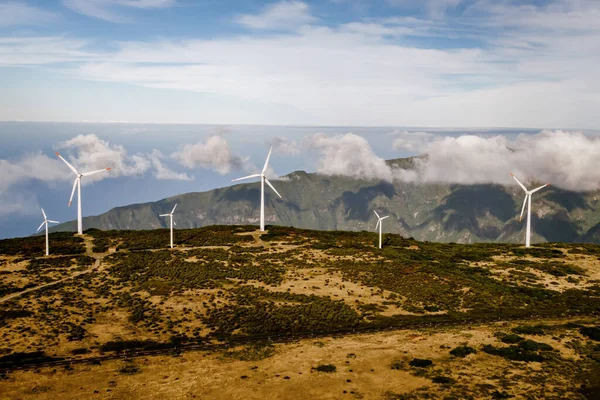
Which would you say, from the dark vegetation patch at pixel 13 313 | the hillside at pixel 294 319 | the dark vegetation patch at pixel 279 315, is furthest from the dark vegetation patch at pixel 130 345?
the dark vegetation patch at pixel 13 313

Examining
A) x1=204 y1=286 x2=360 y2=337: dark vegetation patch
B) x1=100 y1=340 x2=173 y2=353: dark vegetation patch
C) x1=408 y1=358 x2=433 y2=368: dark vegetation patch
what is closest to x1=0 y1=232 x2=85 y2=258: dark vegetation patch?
x1=204 y1=286 x2=360 y2=337: dark vegetation patch

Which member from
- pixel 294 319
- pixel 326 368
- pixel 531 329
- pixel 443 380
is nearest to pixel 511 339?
pixel 531 329

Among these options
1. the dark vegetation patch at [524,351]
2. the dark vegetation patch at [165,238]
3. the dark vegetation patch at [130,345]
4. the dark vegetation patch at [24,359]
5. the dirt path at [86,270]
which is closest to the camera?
the dark vegetation patch at [24,359]

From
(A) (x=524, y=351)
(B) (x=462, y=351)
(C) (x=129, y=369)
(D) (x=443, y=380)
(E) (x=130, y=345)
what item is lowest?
(E) (x=130, y=345)

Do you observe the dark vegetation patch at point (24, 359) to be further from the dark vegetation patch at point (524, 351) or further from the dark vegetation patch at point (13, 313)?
the dark vegetation patch at point (524, 351)

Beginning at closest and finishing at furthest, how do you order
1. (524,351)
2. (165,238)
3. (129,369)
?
(129,369)
(524,351)
(165,238)

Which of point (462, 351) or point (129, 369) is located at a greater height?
point (462, 351)

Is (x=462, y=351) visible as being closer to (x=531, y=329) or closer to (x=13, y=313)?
(x=531, y=329)

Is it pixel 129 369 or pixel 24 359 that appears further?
pixel 24 359
